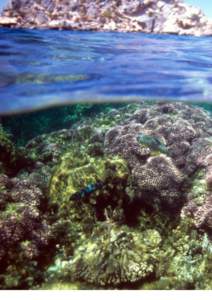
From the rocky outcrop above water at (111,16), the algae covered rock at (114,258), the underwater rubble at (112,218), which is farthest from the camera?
the rocky outcrop above water at (111,16)

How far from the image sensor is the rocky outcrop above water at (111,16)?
7.22m

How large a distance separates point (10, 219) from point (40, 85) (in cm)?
509

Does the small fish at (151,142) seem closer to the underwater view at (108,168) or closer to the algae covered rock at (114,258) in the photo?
the underwater view at (108,168)

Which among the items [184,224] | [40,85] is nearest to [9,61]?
[40,85]

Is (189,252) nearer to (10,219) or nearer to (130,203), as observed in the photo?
→ (130,203)

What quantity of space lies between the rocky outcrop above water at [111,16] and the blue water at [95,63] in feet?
0.70

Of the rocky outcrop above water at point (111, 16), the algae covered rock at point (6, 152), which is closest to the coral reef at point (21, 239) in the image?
the algae covered rock at point (6, 152)

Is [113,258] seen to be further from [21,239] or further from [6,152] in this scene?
[6,152]

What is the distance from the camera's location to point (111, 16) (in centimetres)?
756

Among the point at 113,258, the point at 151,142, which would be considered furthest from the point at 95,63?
the point at 113,258

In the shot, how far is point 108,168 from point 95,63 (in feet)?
13.5

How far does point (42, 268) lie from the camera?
4.85 m

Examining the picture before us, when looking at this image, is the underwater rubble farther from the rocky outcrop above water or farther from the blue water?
the rocky outcrop above water

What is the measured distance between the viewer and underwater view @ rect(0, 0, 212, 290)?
468 cm
